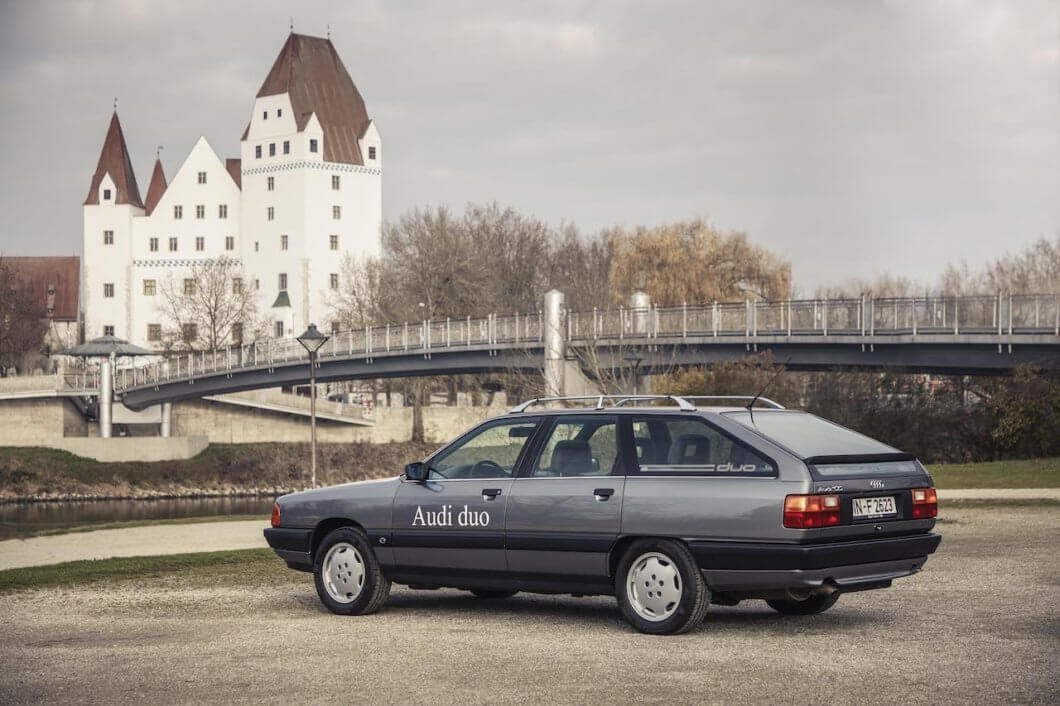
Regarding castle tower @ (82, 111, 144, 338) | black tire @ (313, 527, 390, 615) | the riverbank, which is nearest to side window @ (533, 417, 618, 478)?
black tire @ (313, 527, 390, 615)

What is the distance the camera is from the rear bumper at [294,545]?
1197 cm

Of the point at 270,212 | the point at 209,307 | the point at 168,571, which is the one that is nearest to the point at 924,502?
the point at 168,571

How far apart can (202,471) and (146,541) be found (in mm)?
52448

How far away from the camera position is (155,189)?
404ft

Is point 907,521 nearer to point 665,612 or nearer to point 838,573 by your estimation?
point 838,573

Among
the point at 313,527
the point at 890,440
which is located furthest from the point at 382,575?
the point at 890,440

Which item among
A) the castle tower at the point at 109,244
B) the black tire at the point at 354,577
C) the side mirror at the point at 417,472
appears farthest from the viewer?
the castle tower at the point at 109,244

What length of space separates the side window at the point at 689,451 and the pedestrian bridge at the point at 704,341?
105 feet

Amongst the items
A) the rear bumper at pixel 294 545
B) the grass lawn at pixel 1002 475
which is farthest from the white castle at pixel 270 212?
the rear bumper at pixel 294 545

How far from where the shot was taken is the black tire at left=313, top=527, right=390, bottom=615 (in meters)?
11.6

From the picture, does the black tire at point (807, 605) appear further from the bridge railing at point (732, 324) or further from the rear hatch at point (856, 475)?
the bridge railing at point (732, 324)

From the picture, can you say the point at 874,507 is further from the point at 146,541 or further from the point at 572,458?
the point at 146,541

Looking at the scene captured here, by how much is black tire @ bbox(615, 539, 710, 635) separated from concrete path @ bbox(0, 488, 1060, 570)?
1030 centimetres

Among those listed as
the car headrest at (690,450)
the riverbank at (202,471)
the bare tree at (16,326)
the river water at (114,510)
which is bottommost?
the river water at (114,510)
